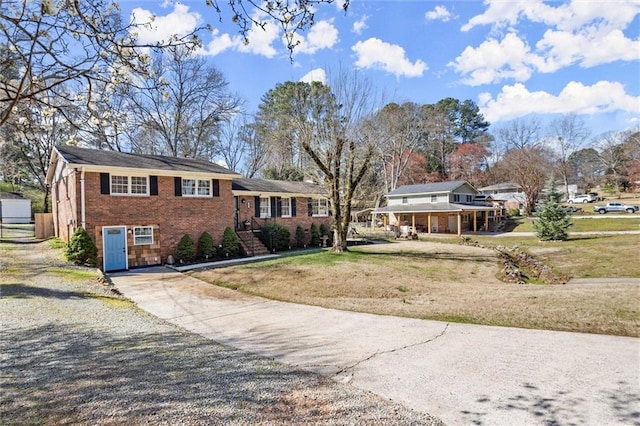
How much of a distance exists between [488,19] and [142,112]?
2640 centimetres

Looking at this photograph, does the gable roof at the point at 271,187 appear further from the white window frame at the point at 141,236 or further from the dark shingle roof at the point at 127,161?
the white window frame at the point at 141,236

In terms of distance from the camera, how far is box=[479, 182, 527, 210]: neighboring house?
4409 cm

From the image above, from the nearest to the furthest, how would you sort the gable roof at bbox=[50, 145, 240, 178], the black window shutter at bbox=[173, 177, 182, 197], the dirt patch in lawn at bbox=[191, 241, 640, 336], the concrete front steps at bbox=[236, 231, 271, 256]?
the dirt patch in lawn at bbox=[191, 241, 640, 336], the gable roof at bbox=[50, 145, 240, 178], the black window shutter at bbox=[173, 177, 182, 197], the concrete front steps at bbox=[236, 231, 271, 256]

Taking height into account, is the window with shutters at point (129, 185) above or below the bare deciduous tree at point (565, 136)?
below

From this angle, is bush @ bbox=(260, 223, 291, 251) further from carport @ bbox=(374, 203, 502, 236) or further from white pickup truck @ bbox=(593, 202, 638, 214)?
white pickup truck @ bbox=(593, 202, 638, 214)

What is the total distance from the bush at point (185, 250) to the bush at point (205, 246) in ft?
1.67

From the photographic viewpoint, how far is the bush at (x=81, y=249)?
13.0 m

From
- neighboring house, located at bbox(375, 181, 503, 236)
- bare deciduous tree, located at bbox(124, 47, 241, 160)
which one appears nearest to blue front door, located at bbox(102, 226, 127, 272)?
bare deciduous tree, located at bbox(124, 47, 241, 160)

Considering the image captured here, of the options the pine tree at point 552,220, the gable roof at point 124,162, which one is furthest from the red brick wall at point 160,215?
the pine tree at point 552,220

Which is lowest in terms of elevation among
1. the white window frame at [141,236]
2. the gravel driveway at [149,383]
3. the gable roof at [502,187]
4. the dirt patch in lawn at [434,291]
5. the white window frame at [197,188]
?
the dirt patch in lawn at [434,291]

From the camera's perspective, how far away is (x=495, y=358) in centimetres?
467

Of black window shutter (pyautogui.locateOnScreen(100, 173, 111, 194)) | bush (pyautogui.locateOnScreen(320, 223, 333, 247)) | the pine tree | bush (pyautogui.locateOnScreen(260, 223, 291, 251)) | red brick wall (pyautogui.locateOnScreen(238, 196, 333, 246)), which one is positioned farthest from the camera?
the pine tree

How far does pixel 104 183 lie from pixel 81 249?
291cm

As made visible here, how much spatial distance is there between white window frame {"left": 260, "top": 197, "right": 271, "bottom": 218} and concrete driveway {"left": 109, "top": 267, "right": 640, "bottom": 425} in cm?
1388
